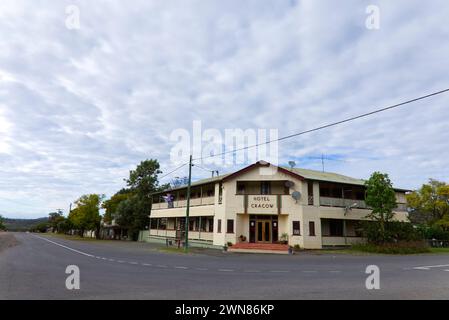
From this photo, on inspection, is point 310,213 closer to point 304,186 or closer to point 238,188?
point 304,186

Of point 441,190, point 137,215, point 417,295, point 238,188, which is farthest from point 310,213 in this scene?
point 137,215

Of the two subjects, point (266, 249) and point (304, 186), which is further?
point (304, 186)

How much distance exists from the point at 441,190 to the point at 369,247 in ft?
74.1

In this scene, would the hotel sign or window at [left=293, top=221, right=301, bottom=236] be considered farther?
the hotel sign

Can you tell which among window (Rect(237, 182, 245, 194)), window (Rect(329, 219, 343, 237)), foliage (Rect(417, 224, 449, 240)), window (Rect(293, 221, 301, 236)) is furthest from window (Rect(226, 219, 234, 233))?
foliage (Rect(417, 224, 449, 240))

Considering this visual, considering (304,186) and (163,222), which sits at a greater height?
(304,186)

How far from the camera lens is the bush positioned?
1025 inches

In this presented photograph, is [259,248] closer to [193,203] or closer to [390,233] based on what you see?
[390,233]

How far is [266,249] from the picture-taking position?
26.8m

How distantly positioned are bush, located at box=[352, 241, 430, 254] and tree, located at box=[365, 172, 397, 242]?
964 millimetres

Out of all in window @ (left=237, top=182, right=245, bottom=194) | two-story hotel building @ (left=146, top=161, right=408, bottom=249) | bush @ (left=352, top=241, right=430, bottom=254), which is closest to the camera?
bush @ (left=352, top=241, right=430, bottom=254)

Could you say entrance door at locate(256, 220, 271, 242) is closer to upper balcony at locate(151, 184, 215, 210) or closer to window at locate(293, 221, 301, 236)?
window at locate(293, 221, 301, 236)

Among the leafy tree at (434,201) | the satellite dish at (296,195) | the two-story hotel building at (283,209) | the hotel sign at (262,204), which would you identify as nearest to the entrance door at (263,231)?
the two-story hotel building at (283,209)

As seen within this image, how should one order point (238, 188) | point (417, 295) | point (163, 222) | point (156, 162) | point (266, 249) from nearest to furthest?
point (417, 295)
point (266, 249)
point (238, 188)
point (163, 222)
point (156, 162)
